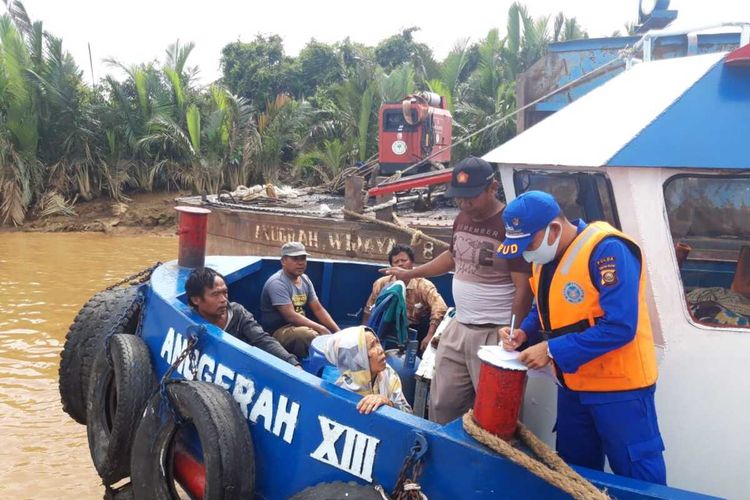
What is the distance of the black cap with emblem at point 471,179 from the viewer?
2783 millimetres

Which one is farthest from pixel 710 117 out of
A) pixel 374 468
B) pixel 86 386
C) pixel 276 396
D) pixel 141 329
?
pixel 86 386

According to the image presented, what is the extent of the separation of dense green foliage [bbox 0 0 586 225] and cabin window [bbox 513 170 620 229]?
14.3m

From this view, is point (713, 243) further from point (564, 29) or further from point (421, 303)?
point (564, 29)

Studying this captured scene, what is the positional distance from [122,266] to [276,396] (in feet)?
36.2

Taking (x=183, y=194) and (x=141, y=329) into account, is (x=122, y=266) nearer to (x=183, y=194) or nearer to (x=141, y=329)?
(x=183, y=194)

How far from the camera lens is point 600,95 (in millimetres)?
2930

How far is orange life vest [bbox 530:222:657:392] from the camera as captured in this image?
2.16m

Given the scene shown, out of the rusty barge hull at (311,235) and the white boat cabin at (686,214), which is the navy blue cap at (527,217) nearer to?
the white boat cabin at (686,214)

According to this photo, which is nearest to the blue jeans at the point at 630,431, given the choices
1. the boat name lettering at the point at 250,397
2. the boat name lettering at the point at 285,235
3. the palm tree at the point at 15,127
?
the boat name lettering at the point at 250,397

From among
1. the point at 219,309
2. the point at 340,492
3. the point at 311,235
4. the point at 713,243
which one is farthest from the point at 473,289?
the point at 311,235

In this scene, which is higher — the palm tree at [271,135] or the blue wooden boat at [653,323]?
the palm tree at [271,135]

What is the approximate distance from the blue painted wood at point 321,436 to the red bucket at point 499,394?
0.10m

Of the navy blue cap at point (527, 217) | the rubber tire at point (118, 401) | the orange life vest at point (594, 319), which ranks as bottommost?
the rubber tire at point (118, 401)

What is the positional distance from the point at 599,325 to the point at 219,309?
218cm
